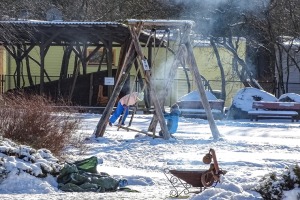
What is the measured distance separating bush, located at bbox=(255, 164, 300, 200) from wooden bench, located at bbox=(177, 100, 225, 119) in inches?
877

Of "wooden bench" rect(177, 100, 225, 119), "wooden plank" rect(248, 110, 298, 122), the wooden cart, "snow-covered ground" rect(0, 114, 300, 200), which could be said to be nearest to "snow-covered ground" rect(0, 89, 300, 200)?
"snow-covered ground" rect(0, 114, 300, 200)

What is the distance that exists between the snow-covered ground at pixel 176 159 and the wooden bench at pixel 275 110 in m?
5.58

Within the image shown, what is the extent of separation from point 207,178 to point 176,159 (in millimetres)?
5108

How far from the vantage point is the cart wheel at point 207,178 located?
406 inches

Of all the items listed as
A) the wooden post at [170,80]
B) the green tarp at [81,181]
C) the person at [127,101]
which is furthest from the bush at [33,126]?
the person at [127,101]

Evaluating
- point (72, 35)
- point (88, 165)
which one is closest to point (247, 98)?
point (72, 35)

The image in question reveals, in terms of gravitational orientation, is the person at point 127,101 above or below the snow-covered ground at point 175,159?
above

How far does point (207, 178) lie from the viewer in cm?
1038

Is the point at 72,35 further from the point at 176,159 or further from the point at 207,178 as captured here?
the point at 207,178

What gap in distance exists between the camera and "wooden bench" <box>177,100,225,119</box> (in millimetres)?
31297

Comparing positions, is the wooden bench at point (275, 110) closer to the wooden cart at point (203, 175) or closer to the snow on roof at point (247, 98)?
the snow on roof at point (247, 98)

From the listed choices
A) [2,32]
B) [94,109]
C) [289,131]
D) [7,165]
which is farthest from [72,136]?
[94,109]

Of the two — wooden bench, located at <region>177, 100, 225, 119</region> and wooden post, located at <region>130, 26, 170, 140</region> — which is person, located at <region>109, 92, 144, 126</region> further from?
wooden bench, located at <region>177, 100, 225, 119</region>

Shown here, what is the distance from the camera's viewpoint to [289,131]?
2506 cm
